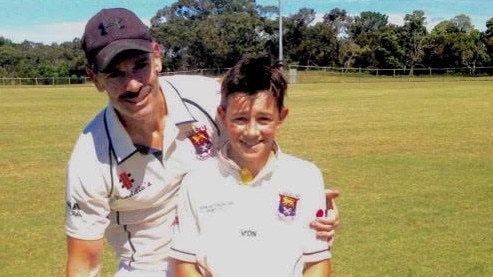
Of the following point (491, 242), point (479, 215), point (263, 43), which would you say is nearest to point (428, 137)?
point (479, 215)

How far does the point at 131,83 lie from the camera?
3131 millimetres

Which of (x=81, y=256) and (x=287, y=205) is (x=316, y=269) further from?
(x=81, y=256)

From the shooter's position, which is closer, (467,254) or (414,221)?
(467,254)

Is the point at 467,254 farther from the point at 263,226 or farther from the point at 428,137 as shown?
the point at 428,137

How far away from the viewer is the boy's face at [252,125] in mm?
2936

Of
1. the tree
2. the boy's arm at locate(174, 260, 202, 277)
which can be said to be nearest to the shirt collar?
the boy's arm at locate(174, 260, 202, 277)

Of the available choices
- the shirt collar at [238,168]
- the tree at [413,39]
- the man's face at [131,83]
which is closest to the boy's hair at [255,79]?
the shirt collar at [238,168]

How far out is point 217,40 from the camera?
3290 inches

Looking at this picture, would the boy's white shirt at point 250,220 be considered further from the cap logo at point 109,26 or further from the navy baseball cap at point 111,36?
the cap logo at point 109,26

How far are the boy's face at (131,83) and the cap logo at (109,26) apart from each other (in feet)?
0.48

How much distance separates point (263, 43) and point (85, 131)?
262ft

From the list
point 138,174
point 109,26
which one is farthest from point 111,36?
point 138,174

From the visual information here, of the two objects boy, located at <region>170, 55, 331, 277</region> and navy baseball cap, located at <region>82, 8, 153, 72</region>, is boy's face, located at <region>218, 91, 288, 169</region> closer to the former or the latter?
boy, located at <region>170, 55, 331, 277</region>

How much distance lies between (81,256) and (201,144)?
31.6 inches
